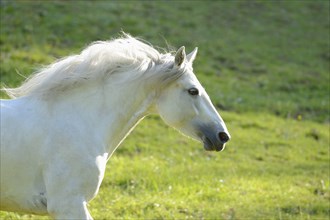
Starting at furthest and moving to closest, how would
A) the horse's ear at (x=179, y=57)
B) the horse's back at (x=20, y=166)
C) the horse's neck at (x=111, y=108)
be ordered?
the horse's ear at (x=179, y=57) → the horse's neck at (x=111, y=108) → the horse's back at (x=20, y=166)

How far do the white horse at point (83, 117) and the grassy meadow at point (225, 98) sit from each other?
0.72 m

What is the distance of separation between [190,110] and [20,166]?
169cm

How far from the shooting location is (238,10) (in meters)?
25.8

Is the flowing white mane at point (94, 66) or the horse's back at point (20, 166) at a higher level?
the flowing white mane at point (94, 66)

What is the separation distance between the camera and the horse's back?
5266 millimetres

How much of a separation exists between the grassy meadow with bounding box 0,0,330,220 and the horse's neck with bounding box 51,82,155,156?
0.86 metres

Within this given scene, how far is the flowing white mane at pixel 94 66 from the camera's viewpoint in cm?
570

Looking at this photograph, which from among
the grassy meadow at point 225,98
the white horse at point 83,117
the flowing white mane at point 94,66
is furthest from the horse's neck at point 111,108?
the grassy meadow at point 225,98

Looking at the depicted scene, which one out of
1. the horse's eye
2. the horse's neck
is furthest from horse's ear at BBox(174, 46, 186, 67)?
the horse's neck

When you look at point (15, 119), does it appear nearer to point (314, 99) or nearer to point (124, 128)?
point (124, 128)

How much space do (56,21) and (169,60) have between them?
15.2m

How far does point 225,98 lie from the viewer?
17.4 meters

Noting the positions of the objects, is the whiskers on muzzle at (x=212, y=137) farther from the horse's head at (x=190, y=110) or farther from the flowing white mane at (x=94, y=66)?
the flowing white mane at (x=94, y=66)

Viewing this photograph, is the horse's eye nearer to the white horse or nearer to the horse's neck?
the white horse
